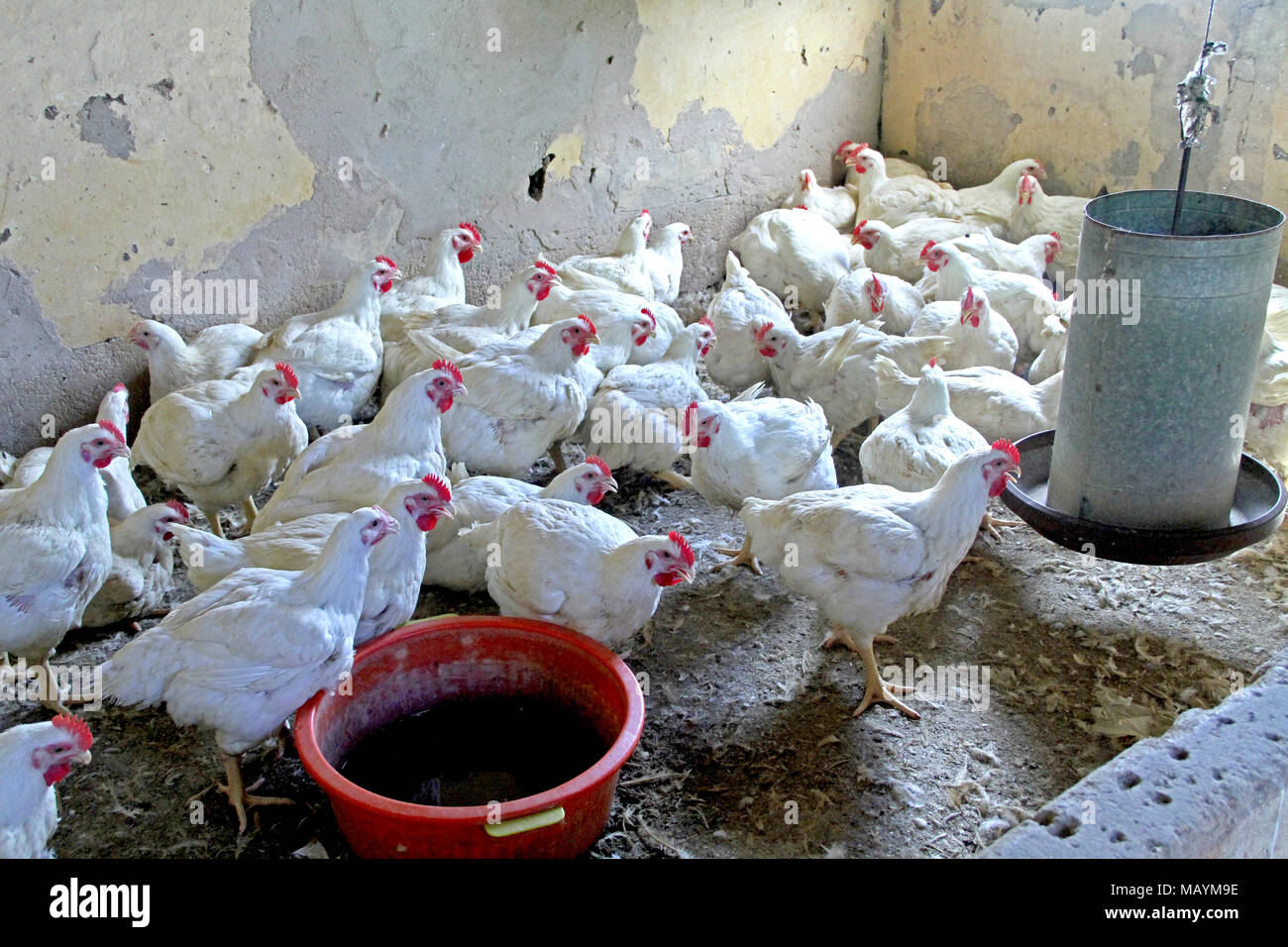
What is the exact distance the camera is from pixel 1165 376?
12.2ft

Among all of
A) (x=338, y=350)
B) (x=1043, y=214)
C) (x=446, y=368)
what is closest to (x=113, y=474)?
(x=338, y=350)

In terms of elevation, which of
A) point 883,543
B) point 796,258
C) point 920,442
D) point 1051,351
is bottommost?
point 883,543

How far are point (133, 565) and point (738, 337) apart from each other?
10.6 feet

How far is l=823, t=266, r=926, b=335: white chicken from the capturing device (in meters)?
6.16

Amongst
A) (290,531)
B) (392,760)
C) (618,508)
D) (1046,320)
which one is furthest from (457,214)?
(392,760)

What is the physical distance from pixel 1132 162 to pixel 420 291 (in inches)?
201

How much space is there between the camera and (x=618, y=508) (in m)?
5.07

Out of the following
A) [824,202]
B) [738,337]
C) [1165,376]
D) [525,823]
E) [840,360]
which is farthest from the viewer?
[824,202]

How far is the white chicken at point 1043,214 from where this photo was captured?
7184mm

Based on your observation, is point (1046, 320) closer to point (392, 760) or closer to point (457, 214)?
point (457, 214)

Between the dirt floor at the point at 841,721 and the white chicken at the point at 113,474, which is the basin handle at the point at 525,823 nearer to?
the dirt floor at the point at 841,721

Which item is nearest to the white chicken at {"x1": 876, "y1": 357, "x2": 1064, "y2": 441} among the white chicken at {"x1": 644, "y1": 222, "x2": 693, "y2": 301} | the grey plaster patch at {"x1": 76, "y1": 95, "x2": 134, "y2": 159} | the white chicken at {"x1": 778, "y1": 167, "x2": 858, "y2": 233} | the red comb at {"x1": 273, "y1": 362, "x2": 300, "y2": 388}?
the white chicken at {"x1": 644, "y1": 222, "x2": 693, "y2": 301}

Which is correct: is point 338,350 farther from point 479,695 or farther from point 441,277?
point 479,695

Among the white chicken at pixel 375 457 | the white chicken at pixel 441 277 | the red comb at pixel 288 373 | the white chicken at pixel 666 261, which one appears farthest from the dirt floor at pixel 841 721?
the white chicken at pixel 666 261
